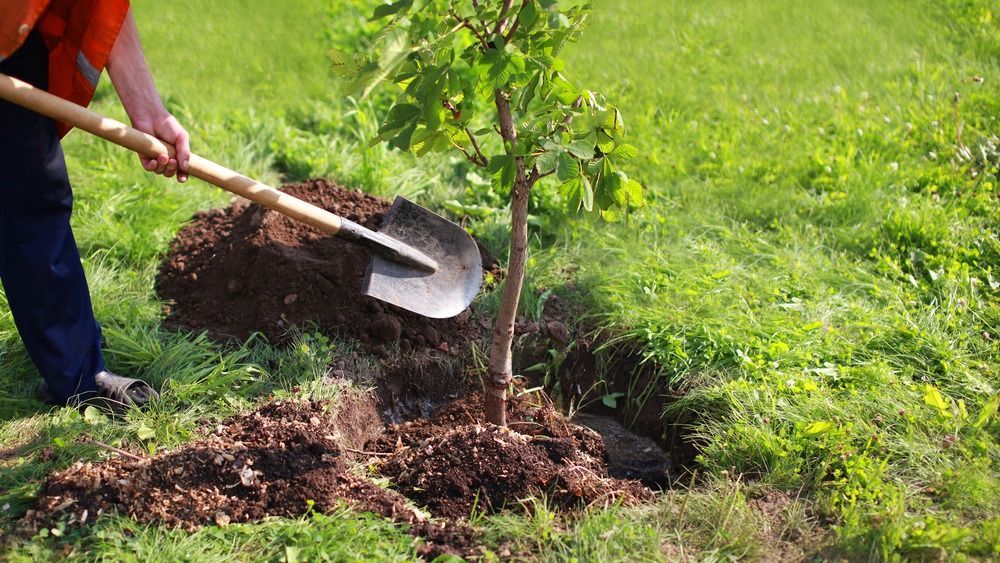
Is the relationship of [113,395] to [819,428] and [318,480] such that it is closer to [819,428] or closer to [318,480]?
[318,480]

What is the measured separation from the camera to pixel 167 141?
315 centimetres

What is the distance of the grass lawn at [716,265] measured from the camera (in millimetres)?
2855

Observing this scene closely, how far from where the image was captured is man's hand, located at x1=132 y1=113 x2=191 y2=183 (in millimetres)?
3104

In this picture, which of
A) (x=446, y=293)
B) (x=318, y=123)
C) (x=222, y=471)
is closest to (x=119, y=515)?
(x=222, y=471)

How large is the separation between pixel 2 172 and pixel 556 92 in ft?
6.09

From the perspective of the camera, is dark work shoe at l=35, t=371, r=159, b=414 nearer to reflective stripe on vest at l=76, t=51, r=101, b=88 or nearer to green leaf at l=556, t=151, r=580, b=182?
reflective stripe on vest at l=76, t=51, r=101, b=88

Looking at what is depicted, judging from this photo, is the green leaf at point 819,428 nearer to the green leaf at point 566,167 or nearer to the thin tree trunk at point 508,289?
the thin tree trunk at point 508,289

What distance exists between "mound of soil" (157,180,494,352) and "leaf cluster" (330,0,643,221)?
3.13ft

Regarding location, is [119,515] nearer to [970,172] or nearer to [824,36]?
[970,172]

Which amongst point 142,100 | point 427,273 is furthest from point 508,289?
point 142,100

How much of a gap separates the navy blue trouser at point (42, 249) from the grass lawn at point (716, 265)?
22 cm

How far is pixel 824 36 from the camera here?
629 cm

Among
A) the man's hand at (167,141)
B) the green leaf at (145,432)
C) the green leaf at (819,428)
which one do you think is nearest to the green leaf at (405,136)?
the man's hand at (167,141)

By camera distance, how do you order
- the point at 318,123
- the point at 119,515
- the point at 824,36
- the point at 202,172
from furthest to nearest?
the point at 824,36 < the point at 318,123 < the point at 202,172 < the point at 119,515
